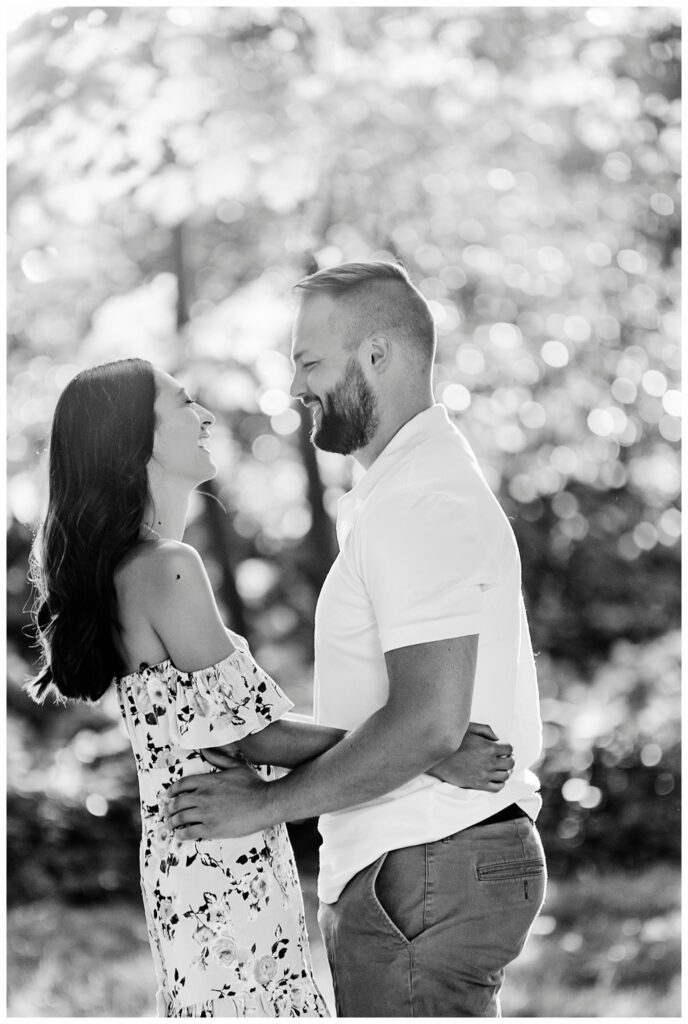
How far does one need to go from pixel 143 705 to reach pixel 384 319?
2.53 ft

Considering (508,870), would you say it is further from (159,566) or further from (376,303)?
(376,303)

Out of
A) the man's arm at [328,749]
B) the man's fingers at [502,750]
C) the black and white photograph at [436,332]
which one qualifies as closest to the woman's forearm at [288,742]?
the man's arm at [328,749]

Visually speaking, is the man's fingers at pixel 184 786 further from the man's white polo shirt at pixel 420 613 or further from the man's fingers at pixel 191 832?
the man's white polo shirt at pixel 420 613

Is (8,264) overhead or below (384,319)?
below

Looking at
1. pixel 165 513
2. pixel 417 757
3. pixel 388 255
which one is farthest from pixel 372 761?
pixel 388 255

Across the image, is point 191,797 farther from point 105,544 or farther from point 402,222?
point 402,222

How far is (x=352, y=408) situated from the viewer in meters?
1.87

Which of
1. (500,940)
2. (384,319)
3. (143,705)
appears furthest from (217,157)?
(500,940)

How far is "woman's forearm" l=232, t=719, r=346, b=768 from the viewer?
172cm

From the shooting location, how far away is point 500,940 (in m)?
1.66

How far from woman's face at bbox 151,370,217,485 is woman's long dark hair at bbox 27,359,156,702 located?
2 cm

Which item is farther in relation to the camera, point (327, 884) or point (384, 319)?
point (384, 319)

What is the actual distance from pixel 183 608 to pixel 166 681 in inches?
5.0

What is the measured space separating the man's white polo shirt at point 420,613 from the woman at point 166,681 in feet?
0.25
